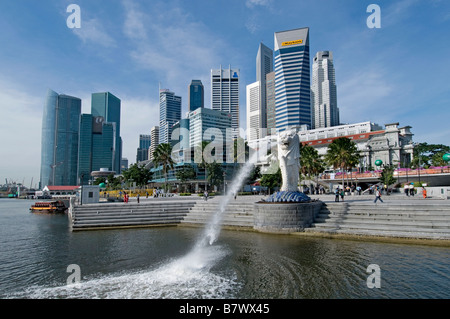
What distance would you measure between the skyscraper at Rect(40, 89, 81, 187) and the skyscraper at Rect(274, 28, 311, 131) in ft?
462

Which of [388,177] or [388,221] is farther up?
[388,177]

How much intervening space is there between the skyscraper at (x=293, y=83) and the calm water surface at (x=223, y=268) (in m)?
151

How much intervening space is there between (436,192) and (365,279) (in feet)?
96.3

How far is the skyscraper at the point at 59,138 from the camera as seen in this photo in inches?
6845

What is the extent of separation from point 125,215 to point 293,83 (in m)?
159

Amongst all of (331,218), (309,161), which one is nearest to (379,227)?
(331,218)

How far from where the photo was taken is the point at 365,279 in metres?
9.53

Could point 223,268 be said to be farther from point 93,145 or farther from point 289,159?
point 93,145

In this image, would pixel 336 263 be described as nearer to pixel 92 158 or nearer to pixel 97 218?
pixel 97 218

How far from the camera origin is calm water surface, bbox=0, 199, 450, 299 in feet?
28.4

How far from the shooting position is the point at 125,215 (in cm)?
2427

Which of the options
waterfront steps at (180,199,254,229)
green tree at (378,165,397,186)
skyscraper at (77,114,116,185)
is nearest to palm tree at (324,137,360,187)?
green tree at (378,165,397,186)

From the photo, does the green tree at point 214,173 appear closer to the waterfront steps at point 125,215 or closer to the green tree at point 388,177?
the waterfront steps at point 125,215
